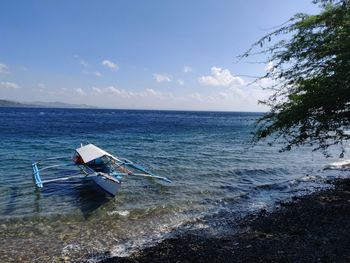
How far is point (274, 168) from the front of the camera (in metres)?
21.1

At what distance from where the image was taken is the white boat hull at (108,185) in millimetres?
13688

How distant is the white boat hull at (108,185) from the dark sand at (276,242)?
4.95 m

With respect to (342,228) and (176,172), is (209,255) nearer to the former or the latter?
(342,228)

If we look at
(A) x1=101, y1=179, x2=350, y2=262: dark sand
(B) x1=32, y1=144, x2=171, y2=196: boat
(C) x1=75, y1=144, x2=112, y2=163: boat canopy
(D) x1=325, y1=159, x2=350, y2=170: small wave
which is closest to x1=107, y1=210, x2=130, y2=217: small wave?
(B) x1=32, y1=144, x2=171, y2=196: boat

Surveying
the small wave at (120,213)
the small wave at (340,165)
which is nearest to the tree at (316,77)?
the small wave at (120,213)

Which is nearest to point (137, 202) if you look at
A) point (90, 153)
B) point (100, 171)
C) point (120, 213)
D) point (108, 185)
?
point (120, 213)

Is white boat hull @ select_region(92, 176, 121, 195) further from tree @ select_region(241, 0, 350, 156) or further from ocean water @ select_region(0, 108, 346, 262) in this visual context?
tree @ select_region(241, 0, 350, 156)

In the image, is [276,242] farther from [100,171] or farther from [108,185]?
[100,171]

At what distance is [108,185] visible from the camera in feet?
46.4

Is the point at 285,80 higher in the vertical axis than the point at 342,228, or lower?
higher

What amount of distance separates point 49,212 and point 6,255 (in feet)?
11.5

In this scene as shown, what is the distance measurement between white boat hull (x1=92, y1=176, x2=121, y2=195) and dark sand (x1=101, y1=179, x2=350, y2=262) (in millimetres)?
4946

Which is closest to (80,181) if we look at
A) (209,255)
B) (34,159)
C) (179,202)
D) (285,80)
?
(179,202)

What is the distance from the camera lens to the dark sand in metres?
7.53
